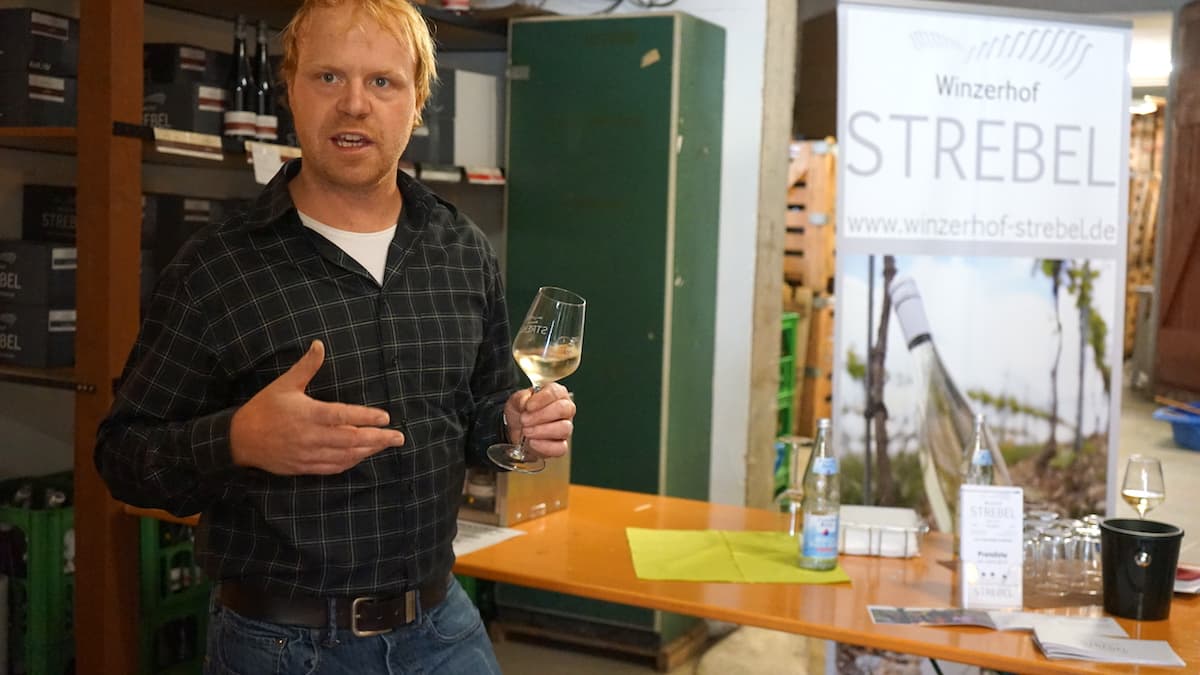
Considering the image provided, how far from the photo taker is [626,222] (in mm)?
4031

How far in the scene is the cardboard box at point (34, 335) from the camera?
3137 millimetres

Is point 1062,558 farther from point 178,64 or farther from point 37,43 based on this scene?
point 37,43

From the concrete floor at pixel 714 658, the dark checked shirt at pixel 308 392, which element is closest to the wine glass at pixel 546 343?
the dark checked shirt at pixel 308 392

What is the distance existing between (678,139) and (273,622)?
2576 mm

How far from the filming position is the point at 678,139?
12.9 feet

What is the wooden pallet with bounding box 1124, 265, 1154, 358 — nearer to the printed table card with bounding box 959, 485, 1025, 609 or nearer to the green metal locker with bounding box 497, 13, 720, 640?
the green metal locker with bounding box 497, 13, 720, 640

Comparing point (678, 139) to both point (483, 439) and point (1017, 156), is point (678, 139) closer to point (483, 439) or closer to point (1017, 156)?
point (1017, 156)

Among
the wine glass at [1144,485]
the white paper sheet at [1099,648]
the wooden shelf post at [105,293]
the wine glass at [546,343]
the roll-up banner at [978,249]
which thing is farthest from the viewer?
the roll-up banner at [978,249]

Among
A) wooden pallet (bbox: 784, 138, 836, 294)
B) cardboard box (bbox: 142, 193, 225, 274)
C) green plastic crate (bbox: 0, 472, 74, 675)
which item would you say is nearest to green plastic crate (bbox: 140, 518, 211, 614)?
green plastic crate (bbox: 0, 472, 74, 675)

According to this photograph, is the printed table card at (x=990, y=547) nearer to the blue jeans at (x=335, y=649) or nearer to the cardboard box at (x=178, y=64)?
the blue jeans at (x=335, y=649)

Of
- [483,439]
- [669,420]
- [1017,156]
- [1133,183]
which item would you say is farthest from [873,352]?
[1133,183]

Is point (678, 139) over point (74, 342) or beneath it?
over

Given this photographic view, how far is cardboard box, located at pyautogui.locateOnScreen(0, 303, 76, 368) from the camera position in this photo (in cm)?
314

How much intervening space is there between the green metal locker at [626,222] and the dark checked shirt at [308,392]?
2233 millimetres
